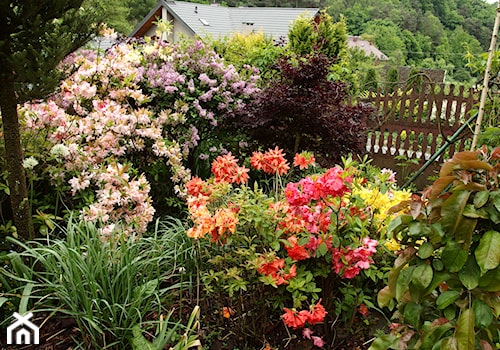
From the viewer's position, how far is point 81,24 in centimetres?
221

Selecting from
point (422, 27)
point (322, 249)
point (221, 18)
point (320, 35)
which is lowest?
point (322, 249)

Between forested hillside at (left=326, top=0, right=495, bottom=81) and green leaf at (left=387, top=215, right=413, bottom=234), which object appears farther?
forested hillside at (left=326, top=0, right=495, bottom=81)

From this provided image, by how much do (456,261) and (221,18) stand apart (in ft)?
94.1

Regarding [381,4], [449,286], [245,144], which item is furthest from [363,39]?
[449,286]

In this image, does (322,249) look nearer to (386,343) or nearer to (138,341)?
(386,343)

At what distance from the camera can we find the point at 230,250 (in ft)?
7.98

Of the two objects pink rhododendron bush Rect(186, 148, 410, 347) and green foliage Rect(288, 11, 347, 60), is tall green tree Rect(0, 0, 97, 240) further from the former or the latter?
green foliage Rect(288, 11, 347, 60)

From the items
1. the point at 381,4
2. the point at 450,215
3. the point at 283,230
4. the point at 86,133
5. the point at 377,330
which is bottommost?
the point at 377,330

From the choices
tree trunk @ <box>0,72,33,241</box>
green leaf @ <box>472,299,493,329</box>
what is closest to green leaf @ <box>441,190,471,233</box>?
green leaf @ <box>472,299,493,329</box>

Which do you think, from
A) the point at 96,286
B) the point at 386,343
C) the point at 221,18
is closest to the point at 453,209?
the point at 386,343

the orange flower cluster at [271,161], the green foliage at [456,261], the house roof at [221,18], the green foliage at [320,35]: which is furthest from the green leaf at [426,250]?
the house roof at [221,18]

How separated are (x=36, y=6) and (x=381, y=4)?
51.5 m

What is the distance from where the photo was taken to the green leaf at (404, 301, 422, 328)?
4.31 feet

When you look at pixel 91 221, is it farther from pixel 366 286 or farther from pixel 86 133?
pixel 366 286
